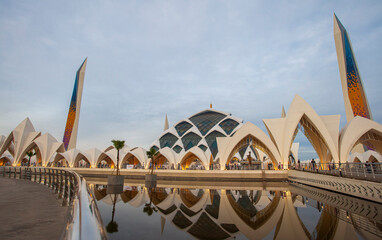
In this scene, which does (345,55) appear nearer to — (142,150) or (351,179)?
(351,179)

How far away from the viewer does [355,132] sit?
74.9 feet

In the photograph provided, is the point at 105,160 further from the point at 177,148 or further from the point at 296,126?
the point at 296,126

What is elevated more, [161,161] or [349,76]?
[349,76]

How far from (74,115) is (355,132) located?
175 feet

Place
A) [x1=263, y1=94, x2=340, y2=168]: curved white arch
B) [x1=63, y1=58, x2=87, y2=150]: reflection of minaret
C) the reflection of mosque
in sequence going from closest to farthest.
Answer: the reflection of mosque < [x1=263, y1=94, x2=340, y2=168]: curved white arch < [x1=63, y1=58, x2=87, y2=150]: reflection of minaret

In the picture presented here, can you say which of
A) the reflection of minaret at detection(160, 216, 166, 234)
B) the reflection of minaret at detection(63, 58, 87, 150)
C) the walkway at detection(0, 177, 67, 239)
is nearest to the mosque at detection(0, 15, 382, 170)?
the reflection of minaret at detection(63, 58, 87, 150)

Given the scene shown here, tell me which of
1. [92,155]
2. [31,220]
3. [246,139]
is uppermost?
[246,139]

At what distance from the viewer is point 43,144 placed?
41.2 m

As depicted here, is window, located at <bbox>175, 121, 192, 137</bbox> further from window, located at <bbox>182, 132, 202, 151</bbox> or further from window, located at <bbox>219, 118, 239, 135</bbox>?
window, located at <bbox>219, 118, 239, 135</bbox>

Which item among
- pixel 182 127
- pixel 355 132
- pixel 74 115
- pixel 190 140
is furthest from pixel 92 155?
pixel 355 132

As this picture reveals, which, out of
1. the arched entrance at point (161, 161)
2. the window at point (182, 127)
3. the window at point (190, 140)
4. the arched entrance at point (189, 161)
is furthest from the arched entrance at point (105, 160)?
the window at point (182, 127)

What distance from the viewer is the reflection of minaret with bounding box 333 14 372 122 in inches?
1495

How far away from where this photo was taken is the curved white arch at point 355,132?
72.7 ft

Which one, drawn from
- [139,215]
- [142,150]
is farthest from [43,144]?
[139,215]
